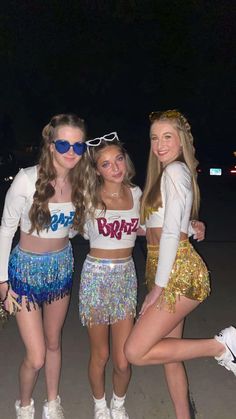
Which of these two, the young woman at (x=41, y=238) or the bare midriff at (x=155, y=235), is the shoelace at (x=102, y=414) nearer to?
the young woman at (x=41, y=238)

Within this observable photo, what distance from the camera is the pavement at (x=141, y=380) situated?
325 cm

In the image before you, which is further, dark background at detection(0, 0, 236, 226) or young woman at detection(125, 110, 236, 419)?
dark background at detection(0, 0, 236, 226)

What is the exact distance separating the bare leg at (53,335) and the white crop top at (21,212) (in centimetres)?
39

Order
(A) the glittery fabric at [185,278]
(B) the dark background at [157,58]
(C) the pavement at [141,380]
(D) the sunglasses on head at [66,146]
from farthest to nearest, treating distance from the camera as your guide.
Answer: (B) the dark background at [157,58] → (C) the pavement at [141,380] → (D) the sunglasses on head at [66,146] → (A) the glittery fabric at [185,278]

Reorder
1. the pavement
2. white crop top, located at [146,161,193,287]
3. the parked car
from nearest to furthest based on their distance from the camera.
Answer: white crop top, located at [146,161,193,287], the pavement, the parked car

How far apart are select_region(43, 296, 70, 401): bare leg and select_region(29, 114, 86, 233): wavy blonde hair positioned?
1.70 feet

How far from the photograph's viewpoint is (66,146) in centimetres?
278

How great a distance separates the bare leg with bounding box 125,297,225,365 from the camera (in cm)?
262

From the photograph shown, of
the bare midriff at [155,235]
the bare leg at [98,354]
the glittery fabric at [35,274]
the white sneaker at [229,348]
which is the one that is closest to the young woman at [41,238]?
the glittery fabric at [35,274]

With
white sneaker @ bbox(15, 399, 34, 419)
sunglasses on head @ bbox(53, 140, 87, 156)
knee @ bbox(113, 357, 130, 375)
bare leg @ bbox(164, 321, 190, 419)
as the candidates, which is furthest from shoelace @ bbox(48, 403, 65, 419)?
sunglasses on head @ bbox(53, 140, 87, 156)

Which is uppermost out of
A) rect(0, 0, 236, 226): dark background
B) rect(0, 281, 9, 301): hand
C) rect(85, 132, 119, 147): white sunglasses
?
rect(0, 0, 236, 226): dark background

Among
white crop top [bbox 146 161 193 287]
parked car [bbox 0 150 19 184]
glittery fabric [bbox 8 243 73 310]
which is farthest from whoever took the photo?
parked car [bbox 0 150 19 184]

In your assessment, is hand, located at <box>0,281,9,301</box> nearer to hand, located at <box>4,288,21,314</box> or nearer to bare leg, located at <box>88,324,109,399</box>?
hand, located at <box>4,288,21,314</box>

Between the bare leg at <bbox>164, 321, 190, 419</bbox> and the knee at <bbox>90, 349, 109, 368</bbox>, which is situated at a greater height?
A: the knee at <bbox>90, 349, 109, 368</bbox>
